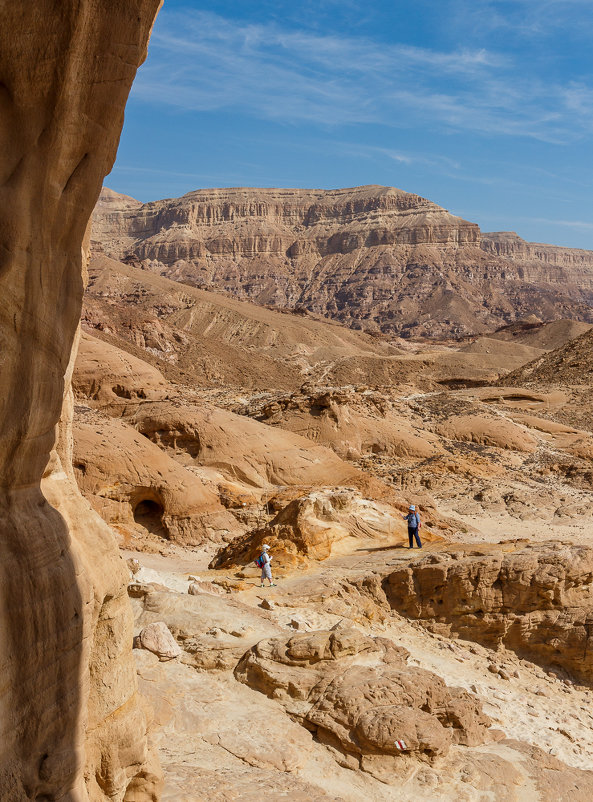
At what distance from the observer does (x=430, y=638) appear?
10352 mm

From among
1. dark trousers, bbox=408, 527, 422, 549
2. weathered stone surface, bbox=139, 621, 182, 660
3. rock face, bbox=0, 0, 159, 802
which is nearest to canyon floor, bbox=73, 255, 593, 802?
weathered stone surface, bbox=139, 621, 182, 660

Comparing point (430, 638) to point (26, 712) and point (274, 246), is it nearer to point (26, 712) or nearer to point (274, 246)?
point (26, 712)

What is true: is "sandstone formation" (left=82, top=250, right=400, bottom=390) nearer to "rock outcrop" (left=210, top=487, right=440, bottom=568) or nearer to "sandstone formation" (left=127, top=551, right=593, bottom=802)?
"rock outcrop" (left=210, top=487, right=440, bottom=568)

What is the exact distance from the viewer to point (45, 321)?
3984mm

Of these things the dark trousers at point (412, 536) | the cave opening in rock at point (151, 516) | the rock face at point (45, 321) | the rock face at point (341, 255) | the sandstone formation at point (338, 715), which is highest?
the rock face at point (341, 255)

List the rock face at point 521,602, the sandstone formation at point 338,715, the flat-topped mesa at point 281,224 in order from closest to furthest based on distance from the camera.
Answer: the sandstone formation at point 338,715 < the rock face at point 521,602 < the flat-topped mesa at point 281,224

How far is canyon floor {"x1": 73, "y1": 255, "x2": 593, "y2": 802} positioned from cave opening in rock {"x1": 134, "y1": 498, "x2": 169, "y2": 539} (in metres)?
0.05

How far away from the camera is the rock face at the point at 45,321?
3.76m

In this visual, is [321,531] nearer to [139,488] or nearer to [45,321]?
[139,488]

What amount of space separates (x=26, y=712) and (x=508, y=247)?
675 ft

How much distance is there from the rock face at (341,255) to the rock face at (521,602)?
101 metres

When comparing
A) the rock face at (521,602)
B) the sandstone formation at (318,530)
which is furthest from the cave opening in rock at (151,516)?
the rock face at (521,602)

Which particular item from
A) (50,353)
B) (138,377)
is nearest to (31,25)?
(50,353)

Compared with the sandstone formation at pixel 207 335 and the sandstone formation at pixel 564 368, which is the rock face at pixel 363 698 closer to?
the sandstone formation at pixel 207 335
